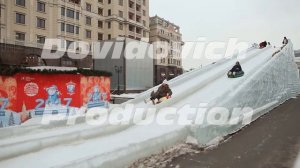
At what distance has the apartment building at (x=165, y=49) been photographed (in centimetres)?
6372

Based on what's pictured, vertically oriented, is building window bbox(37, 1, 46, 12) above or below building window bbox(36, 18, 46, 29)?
above

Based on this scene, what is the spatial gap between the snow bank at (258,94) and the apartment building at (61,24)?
2670 cm

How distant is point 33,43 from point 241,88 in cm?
3009

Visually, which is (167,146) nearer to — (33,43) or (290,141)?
Result: (290,141)

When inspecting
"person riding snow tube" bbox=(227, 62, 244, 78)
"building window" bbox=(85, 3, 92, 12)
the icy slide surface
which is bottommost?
the icy slide surface

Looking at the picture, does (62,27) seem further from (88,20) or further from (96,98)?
(96,98)

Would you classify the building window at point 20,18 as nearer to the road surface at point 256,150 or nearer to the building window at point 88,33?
the building window at point 88,33

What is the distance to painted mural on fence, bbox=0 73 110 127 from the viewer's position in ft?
44.6

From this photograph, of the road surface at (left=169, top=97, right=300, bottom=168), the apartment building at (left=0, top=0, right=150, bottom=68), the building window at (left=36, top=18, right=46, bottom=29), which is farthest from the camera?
the building window at (left=36, top=18, right=46, bottom=29)

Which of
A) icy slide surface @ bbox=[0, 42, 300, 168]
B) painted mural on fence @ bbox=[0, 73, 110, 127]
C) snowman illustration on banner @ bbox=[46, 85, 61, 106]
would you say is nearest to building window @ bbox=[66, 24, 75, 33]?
painted mural on fence @ bbox=[0, 73, 110, 127]

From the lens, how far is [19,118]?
46.2 feet

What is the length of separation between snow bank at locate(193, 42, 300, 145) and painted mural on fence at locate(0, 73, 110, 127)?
394 inches

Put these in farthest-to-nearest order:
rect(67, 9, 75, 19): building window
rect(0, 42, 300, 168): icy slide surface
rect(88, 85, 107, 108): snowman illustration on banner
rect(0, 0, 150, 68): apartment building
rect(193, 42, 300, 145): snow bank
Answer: rect(67, 9, 75, 19): building window → rect(0, 0, 150, 68): apartment building → rect(88, 85, 107, 108): snowman illustration on banner → rect(193, 42, 300, 145): snow bank → rect(0, 42, 300, 168): icy slide surface

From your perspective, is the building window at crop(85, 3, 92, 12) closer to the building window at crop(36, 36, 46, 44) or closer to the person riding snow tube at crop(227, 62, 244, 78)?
the building window at crop(36, 36, 46, 44)
